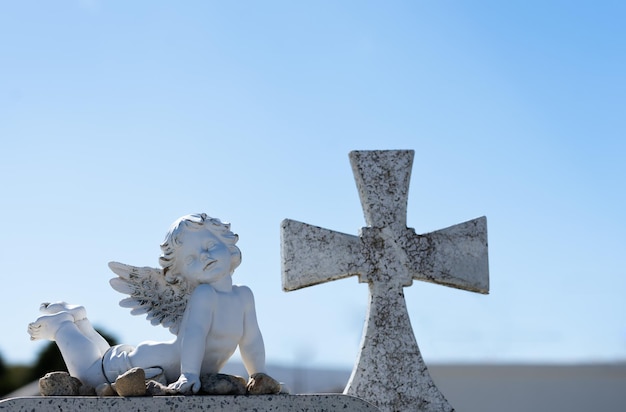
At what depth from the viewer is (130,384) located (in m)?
3.88

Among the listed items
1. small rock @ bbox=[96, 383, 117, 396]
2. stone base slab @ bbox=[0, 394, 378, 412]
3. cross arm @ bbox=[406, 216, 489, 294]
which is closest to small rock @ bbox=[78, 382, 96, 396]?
small rock @ bbox=[96, 383, 117, 396]

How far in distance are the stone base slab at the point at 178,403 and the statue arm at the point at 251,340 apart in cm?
41

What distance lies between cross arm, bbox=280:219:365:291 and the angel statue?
4.29 ft

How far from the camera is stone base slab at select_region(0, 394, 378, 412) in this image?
379 cm

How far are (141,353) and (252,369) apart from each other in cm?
55

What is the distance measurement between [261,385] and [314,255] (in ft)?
6.13

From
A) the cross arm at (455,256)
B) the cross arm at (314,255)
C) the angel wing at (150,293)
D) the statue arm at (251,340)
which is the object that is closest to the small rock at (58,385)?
the angel wing at (150,293)

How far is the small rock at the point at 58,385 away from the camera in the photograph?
13.2 ft

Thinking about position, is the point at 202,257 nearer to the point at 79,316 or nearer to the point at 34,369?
the point at 79,316

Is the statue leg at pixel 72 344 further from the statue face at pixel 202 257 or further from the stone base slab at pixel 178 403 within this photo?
the statue face at pixel 202 257

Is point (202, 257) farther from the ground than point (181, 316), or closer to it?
farther from the ground

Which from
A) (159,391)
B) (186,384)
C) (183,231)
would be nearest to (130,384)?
(159,391)

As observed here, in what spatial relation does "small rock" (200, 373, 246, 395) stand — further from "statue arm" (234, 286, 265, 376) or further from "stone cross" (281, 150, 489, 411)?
"stone cross" (281, 150, 489, 411)

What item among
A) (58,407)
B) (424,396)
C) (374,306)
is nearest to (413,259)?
(374,306)
